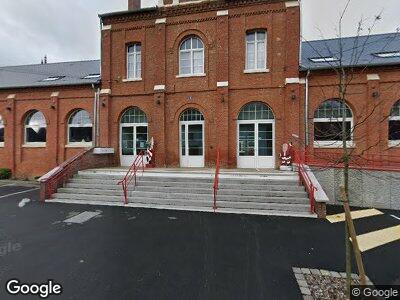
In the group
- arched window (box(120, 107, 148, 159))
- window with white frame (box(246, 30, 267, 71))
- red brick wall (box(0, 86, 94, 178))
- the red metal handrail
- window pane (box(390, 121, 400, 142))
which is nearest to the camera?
the red metal handrail

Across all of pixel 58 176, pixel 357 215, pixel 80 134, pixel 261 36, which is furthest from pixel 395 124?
pixel 80 134

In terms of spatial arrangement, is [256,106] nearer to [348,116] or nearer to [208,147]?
[208,147]

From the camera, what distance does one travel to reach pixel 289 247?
5566 millimetres

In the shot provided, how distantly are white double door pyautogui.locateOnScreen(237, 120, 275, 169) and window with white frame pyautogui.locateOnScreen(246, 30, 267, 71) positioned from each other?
2.84 m

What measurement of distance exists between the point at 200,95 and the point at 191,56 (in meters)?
2.20

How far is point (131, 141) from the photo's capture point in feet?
48.3

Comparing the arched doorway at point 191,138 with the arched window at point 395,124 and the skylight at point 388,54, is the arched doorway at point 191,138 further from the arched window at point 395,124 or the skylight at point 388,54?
the skylight at point 388,54

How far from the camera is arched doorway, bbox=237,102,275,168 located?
515 inches

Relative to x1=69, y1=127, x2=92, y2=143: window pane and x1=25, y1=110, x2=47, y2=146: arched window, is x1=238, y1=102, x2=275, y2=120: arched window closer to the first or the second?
x1=69, y1=127, x2=92, y2=143: window pane

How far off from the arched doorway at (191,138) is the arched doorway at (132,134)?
2143 millimetres

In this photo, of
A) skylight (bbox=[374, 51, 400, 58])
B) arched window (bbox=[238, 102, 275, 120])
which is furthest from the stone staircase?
skylight (bbox=[374, 51, 400, 58])

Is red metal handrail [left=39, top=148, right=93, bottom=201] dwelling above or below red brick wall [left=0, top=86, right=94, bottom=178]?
below

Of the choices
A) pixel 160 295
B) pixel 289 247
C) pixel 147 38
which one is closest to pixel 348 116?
pixel 289 247

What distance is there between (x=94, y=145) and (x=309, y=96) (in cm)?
1151
